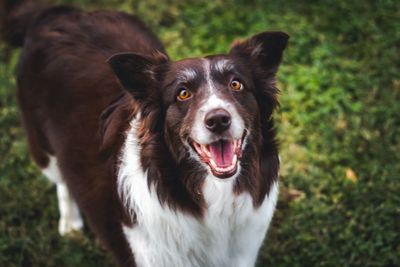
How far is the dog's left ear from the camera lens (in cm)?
333

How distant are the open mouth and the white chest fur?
0.66 ft

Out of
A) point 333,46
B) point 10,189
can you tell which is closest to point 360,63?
point 333,46

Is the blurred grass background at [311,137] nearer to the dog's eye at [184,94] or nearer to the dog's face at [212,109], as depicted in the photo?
the dog's face at [212,109]

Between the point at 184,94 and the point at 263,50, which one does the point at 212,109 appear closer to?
the point at 184,94

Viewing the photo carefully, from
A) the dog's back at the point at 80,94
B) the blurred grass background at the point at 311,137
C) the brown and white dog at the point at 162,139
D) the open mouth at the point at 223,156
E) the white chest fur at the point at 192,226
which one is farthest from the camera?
the blurred grass background at the point at 311,137

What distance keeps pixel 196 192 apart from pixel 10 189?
2.61 meters

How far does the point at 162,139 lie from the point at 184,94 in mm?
314

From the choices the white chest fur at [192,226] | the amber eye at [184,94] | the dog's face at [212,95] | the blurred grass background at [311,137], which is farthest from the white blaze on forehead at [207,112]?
the blurred grass background at [311,137]

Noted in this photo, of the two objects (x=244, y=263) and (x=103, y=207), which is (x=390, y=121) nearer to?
(x=244, y=263)

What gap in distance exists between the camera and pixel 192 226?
3.35m

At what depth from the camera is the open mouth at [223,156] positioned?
300 cm

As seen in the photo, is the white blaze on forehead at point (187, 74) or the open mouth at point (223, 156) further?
the white blaze on forehead at point (187, 74)

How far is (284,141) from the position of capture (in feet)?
17.6

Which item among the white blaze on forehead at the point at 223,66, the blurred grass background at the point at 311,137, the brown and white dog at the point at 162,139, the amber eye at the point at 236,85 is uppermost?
the white blaze on forehead at the point at 223,66
